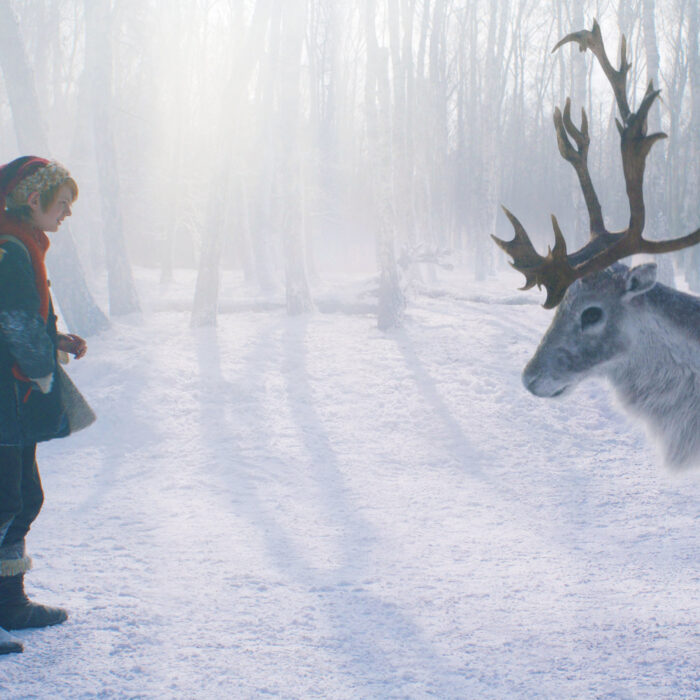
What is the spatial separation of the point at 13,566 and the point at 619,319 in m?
3.53

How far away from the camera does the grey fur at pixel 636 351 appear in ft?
13.4

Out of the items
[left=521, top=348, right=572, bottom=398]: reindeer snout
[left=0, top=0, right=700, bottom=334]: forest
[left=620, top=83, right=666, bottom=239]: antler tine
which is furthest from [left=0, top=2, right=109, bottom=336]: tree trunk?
[left=620, top=83, right=666, bottom=239]: antler tine

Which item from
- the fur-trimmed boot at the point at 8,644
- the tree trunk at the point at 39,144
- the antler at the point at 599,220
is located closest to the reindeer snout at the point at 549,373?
the antler at the point at 599,220

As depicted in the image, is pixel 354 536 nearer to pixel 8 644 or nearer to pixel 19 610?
pixel 19 610

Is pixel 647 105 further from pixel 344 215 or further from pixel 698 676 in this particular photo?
pixel 344 215

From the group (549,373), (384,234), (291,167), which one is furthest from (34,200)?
(291,167)

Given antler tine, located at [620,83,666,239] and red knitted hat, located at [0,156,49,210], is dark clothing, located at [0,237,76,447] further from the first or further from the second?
antler tine, located at [620,83,666,239]

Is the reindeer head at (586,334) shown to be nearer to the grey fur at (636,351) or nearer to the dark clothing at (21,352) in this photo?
the grey fur at (636,351)

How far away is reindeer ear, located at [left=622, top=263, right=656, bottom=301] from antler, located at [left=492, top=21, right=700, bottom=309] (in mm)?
106

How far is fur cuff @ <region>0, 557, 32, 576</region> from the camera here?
11.5 feet

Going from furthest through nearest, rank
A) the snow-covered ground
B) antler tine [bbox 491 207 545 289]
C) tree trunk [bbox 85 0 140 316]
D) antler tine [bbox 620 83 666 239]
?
tree trunk [bbox 85 0 140 316]
antler tine [bbox 491 207 545 289]
antler tine [bbox 620 83 666 239]
the snow-covered ground

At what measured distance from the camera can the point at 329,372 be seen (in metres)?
9.39

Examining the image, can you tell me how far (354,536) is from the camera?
5078 millimetres

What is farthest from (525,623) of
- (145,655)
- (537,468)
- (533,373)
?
(537,468)
